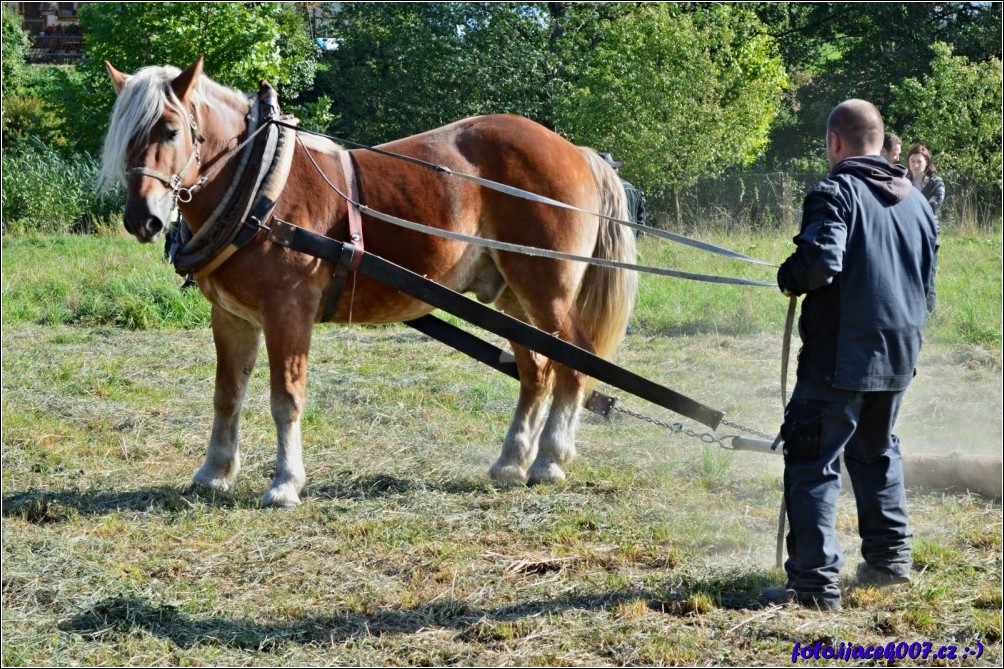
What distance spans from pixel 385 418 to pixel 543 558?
246cm

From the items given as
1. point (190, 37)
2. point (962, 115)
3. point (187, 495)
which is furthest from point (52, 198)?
point (962, 115)

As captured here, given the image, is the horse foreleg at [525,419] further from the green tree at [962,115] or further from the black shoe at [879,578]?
the green tree at [962,115]

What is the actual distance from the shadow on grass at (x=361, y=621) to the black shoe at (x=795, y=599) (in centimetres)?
7

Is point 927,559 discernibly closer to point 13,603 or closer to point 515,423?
point 515,423

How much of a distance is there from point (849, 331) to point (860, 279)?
187 millimetres

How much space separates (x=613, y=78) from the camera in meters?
19.7

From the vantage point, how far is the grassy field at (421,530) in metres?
3.50

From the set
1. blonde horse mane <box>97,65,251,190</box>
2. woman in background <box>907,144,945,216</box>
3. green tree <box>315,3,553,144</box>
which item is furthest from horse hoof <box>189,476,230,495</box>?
green tree <box>315,3,553,144</box>

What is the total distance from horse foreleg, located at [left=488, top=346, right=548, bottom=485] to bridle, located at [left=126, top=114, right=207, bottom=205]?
6.14 feet

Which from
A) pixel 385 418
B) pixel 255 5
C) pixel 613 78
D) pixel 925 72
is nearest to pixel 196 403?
pixel 385 418

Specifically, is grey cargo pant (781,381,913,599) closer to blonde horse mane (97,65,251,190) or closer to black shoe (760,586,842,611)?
black shoe (760,586,842,611)

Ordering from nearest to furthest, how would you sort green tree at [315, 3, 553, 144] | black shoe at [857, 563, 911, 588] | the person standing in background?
1. black shoe at [857, 563, 911, 588]
2. the person standing in background
3. green tree at [315, 3, 553, 144]

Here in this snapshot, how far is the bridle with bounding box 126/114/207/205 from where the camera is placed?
4.38 meters

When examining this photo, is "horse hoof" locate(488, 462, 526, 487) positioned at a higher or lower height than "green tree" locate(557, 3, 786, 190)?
lower
